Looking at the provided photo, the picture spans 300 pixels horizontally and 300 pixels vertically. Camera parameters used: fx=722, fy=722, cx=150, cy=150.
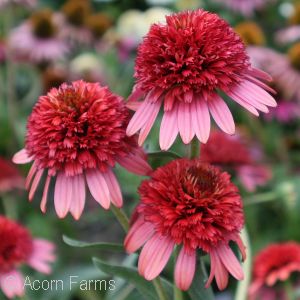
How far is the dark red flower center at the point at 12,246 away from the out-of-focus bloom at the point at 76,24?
129 centimetres

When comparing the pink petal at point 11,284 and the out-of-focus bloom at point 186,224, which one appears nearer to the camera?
the out-of-focus bloom at point 186,224

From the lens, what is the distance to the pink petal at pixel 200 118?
555 millimetres

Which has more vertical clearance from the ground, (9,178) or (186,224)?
(186,224)

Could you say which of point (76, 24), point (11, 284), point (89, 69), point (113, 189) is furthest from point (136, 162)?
point (76, 24)

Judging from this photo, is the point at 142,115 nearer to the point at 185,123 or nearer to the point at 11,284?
the point at 185,123

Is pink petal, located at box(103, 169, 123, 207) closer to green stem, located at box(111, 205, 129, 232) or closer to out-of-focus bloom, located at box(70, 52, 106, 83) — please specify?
green stem, located at box(111, 205, 129, 232)

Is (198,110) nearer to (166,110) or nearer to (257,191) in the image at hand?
(166,110)

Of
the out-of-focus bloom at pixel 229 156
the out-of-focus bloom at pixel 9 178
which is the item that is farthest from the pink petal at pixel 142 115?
the out-of-focus bloom at pixel 9 178

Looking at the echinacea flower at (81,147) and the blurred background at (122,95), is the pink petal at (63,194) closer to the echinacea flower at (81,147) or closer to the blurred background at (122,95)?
the echinacea flower at (81,147)

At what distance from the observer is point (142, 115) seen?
0.58 meters

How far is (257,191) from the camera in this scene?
5.09ft

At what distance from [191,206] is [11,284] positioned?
0.35 metres

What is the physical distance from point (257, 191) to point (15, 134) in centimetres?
59

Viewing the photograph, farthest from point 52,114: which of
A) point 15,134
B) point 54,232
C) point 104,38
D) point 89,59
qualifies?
point 104,38
